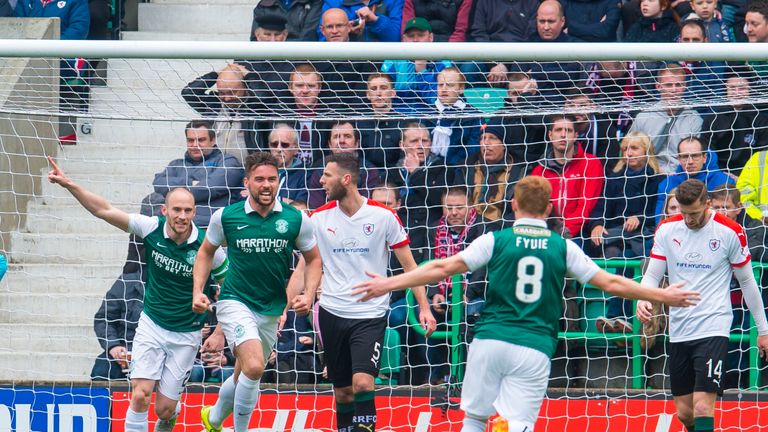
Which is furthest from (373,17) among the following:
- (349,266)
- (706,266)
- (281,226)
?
(706,266)

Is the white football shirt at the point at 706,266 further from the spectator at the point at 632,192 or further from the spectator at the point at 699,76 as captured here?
the spectator at the point at 699,76

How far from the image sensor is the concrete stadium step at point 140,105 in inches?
462

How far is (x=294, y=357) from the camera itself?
10.9 meters


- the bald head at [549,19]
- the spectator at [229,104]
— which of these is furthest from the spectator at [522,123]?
the spectator at [229,104]

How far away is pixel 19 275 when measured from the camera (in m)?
12.3

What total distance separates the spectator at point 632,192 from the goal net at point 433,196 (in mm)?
19

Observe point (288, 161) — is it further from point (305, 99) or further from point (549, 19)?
point (549, 19)

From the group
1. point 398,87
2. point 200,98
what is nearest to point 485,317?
point 398,87

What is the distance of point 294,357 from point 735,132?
13.7 ft

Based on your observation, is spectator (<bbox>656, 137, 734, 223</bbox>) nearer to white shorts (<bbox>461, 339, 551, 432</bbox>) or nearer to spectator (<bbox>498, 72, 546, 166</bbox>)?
spectator (<bbox>498, 72, 546, 166</bbox>)

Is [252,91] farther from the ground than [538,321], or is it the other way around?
[252,91]

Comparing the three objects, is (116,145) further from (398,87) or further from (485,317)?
(485,317)

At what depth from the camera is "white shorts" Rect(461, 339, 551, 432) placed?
8.02 metres

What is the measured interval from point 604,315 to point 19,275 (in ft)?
17.6
